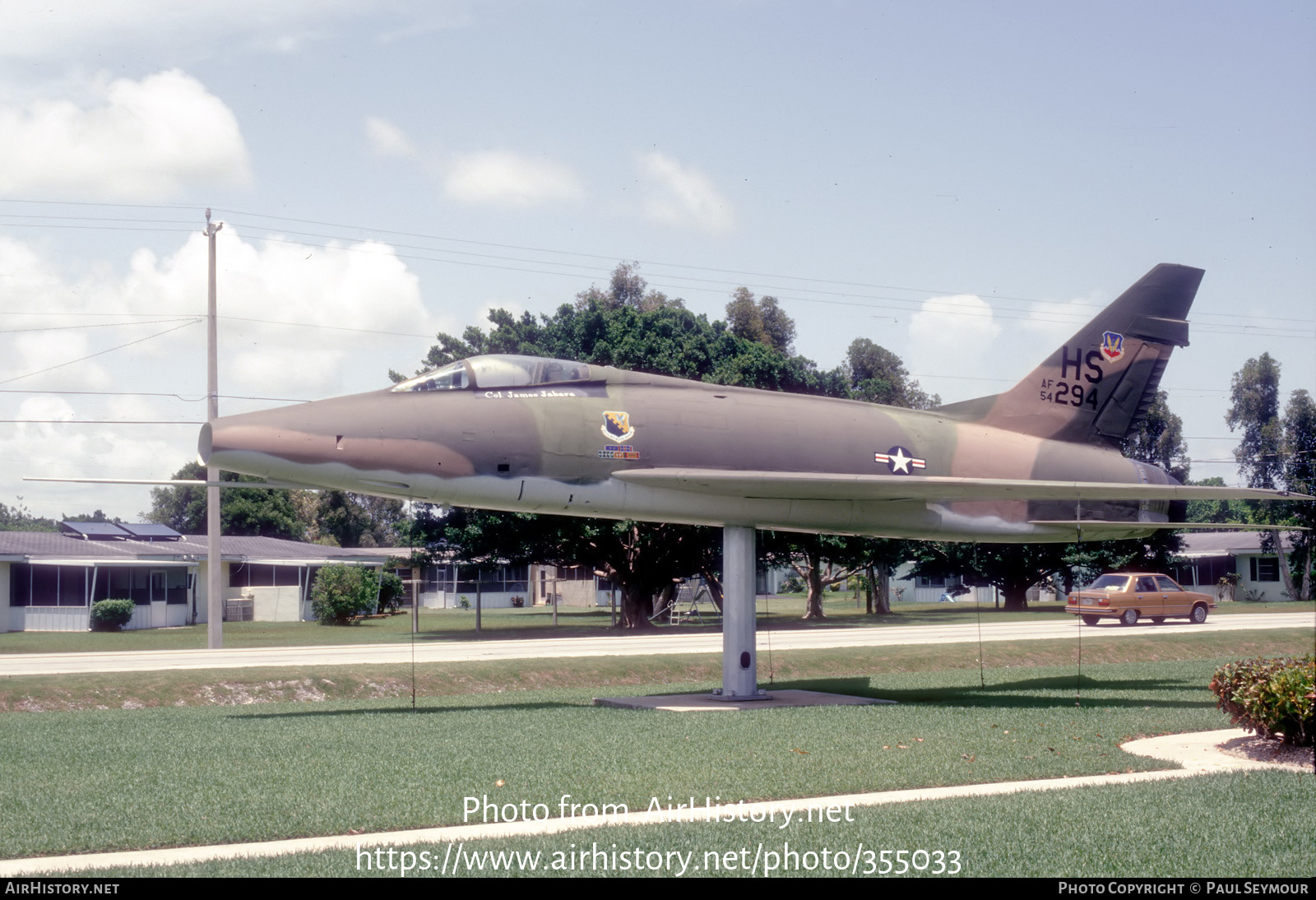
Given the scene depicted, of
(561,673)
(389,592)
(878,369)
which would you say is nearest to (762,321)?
(878,369)

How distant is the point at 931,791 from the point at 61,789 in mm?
7856

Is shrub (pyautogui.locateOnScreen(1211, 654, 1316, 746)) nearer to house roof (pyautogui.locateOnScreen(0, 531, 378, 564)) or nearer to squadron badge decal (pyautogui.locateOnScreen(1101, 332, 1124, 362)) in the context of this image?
squadron badge decal (pyautogui.locateOnScreen(1101, 332, 1124, 362))

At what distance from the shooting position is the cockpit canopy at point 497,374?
16375mm

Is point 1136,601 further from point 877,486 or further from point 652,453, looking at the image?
point 652,453

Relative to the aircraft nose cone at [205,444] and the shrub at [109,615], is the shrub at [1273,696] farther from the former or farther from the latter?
the shrub at [109,615]

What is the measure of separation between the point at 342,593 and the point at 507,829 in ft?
147

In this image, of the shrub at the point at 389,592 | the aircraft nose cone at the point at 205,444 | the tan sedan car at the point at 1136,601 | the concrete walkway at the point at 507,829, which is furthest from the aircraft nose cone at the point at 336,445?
the shrub at the point at 389,592

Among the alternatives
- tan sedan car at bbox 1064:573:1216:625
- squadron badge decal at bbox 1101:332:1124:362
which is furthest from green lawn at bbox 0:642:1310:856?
tan sedan car at bbox 1064:573:1216:625

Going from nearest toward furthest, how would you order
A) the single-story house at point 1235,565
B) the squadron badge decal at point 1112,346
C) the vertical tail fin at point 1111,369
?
the vertical tail fin at point 1111,369 → the squadron badge decal at point 1112,346 → the single-story house at point 1235,565

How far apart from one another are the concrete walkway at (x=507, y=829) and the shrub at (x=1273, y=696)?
1.45ft

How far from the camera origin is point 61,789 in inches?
406

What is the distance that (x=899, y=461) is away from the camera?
18.6 meters
